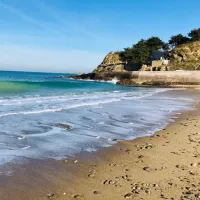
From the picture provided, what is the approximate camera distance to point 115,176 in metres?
5.76

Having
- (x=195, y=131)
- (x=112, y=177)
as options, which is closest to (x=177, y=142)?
(x=195, y=131)

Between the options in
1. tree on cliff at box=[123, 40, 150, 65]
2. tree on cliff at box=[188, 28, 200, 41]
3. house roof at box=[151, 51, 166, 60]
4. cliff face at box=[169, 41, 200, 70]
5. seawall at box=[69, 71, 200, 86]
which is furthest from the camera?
tree on cliff at box=[188, 28, 200, 41]

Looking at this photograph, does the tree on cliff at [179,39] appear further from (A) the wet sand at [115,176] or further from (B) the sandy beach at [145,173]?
(A) the wet sand at [115,176]

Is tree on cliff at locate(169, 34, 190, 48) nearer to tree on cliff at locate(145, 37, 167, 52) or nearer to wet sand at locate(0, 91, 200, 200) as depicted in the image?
tree on cliff at locate(145, 37, 167, 52)

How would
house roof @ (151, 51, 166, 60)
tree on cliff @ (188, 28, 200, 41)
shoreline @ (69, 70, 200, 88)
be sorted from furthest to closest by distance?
tree on cliff @ (188, 28, 200, 41) → house roof @ (151, 51, 166, 60) → shoreline @ (69, 70, 200, 88)

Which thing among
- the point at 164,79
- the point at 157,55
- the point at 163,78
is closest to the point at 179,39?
the point at 157,55

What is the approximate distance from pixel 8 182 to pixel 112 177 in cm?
183

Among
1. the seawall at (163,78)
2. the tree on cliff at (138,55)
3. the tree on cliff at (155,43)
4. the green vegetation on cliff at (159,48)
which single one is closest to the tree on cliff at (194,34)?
the green vegetation on cliff at (159,48)

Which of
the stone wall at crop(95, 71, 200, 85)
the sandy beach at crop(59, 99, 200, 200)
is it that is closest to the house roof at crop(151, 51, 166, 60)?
the stone wall at crop(95, 71, 200, 85)

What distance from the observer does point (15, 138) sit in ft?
28.5

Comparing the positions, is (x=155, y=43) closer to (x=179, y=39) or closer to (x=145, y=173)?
(x=179, y=39)

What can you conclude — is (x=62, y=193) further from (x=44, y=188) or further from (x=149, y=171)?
(x=149, y=171)

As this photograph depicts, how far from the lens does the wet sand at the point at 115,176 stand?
16.0 feet

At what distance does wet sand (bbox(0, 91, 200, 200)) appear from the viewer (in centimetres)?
487
